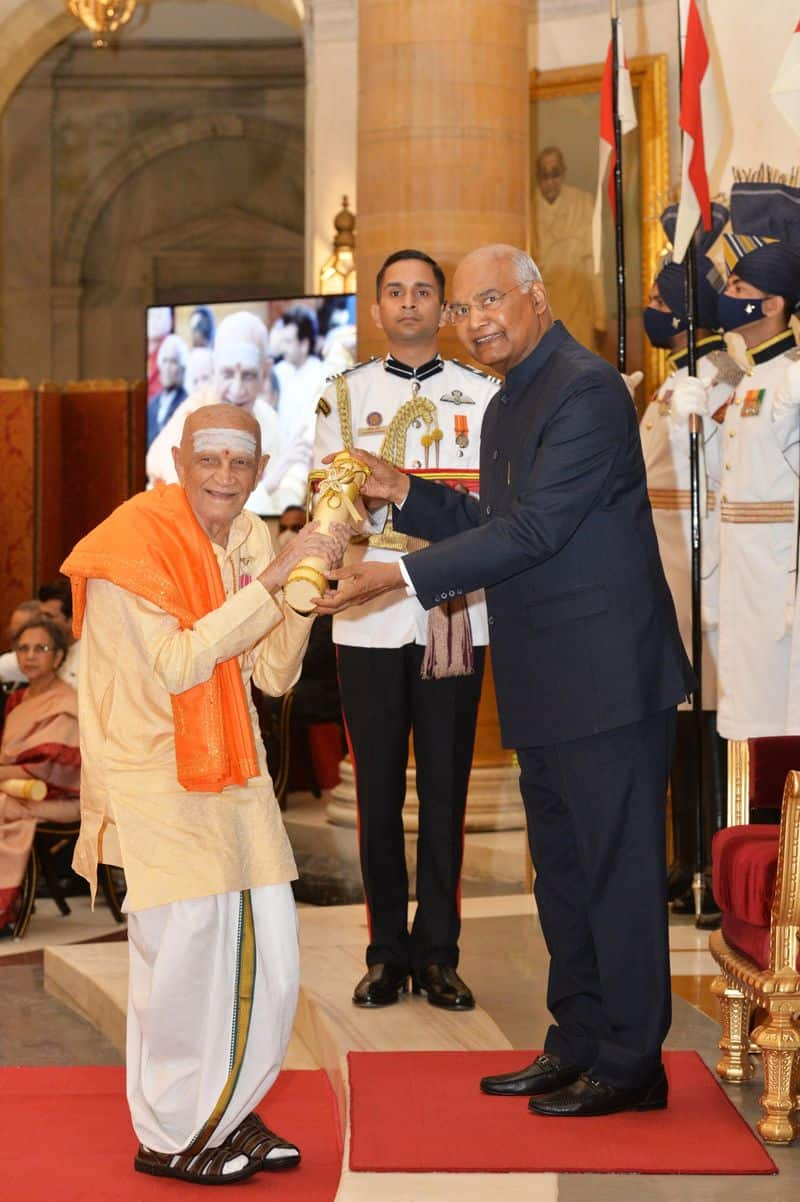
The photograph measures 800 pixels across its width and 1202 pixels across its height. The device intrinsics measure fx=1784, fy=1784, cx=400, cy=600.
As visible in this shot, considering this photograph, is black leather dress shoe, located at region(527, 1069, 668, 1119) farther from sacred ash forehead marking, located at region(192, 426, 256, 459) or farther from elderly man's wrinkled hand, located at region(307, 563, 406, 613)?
sacred ash forehead marking, located at region(192, 426, 256, 459)

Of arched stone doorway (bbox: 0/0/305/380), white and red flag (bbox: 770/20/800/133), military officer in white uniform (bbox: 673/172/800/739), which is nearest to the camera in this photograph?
white and red flag (bbox: 770/20/800/133)

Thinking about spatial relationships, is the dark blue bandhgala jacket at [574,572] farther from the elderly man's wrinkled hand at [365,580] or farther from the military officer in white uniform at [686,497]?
the military officer in white uniform at [686,497]

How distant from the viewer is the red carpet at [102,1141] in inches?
134

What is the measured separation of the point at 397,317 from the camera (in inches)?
183

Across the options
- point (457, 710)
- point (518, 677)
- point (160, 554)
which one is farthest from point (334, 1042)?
point (160, 554)

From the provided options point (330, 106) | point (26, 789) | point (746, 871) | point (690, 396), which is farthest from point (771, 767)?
point (330, 106)

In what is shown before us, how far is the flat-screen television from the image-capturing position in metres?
12.0

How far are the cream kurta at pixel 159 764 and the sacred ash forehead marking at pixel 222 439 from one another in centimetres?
23

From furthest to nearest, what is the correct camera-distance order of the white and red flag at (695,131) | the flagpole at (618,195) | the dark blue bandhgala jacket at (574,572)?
the flagpole at (618,195)
the white and red flag at (695,131)
the dark blue bandhgala jacket at (574,572)

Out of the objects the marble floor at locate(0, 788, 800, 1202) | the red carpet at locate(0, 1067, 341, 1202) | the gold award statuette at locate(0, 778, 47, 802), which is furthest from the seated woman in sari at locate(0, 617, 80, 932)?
the red carpet at locate(0, 1067, 341, 1202)

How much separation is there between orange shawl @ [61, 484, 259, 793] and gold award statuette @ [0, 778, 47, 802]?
355cm

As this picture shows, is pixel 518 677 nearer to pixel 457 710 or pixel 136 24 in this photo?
pixel 457 710

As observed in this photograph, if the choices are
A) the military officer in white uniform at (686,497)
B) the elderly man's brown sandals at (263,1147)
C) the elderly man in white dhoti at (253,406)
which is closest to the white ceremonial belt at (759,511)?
the military officer in white uniform at (686,497)

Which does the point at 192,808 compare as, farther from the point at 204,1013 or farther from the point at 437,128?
the point at 437,128
